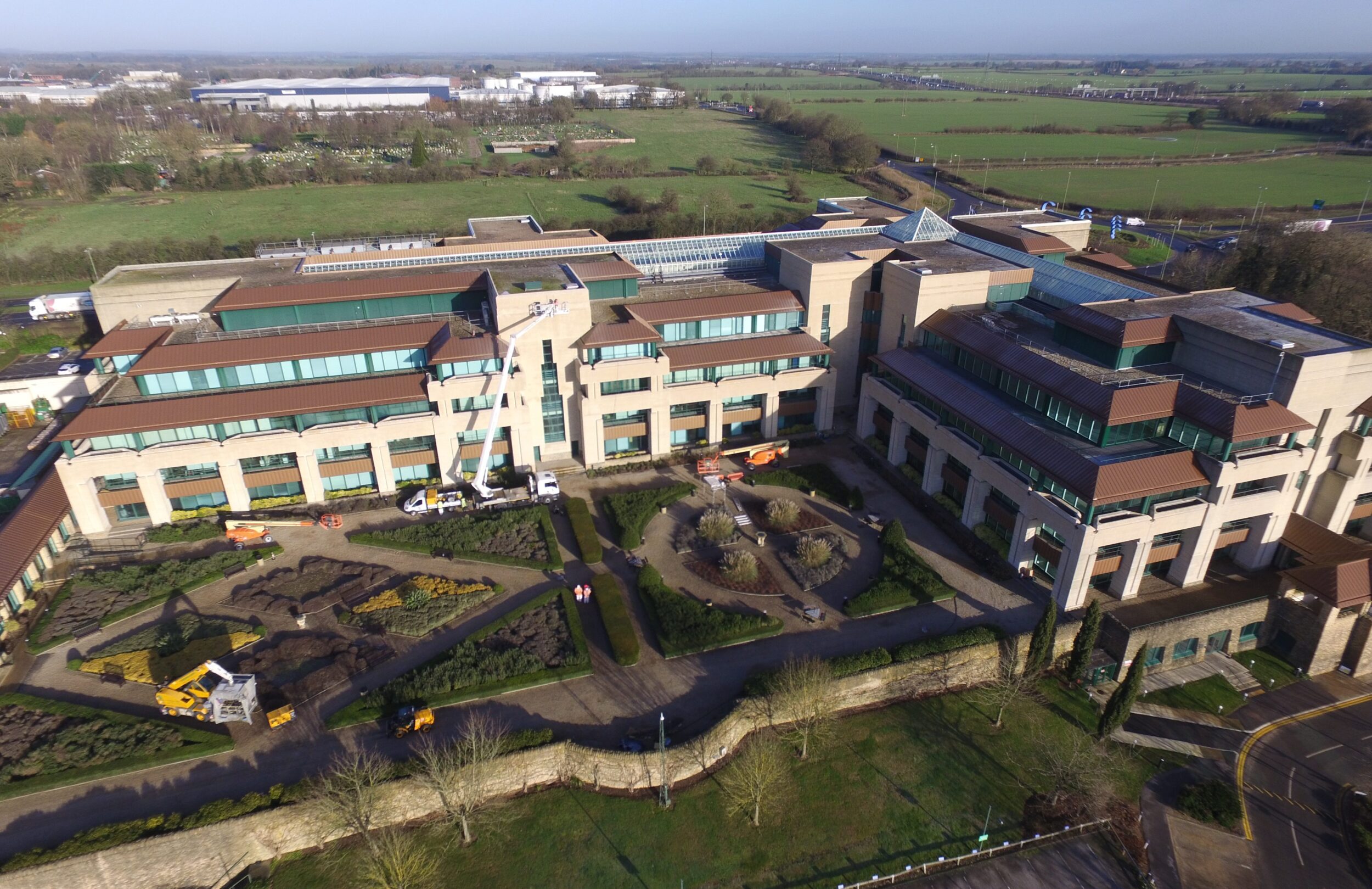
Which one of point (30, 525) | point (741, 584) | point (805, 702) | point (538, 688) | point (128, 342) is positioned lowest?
point (538, 688)

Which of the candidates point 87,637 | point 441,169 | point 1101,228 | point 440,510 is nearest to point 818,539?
point 440,510

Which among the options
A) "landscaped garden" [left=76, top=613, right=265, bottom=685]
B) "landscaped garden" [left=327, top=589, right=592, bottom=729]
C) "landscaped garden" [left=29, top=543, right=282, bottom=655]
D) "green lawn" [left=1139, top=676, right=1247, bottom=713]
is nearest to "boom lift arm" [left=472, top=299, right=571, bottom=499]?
"landscaped garden" [left=327, top=589, right=592, bottom=729]

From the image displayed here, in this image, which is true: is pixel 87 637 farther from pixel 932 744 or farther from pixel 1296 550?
pixel 1296 550

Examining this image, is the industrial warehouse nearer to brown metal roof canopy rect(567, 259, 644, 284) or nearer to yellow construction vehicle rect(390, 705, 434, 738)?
brown metal roof canopy rect(567, 259, 644, 284)

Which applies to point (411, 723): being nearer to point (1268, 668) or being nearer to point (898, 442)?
point (898, 442)

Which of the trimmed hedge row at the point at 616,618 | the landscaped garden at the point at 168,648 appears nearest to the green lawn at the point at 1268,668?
the trimmed hedge row at the point at 616,618

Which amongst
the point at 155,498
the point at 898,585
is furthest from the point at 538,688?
the point at 155,498
